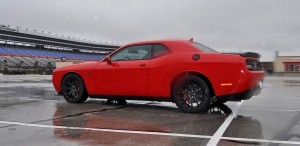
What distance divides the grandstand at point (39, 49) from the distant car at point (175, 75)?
46.3 metres

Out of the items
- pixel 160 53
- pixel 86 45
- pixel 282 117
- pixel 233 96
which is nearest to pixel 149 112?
pixel 160 53

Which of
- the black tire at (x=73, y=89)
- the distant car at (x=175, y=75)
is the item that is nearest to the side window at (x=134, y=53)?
the distant car at (x=175, y=75)

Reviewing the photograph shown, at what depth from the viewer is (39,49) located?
7906 cm

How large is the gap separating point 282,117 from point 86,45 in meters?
92.2

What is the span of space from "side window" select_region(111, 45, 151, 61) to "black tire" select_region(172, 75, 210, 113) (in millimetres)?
974

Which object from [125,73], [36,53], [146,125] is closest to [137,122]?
Result: [146,125]

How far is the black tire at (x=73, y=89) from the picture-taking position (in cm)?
814

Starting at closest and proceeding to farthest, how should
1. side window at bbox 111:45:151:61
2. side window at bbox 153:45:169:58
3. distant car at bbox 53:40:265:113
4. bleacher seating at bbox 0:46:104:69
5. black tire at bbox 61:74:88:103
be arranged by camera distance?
distant car at bbox 53:40:265:113 < side window at bbox 153:45:169:58 < side window at bbox 111:45:151:61 < black tire at bbox 61:74:88:103 < bleacher seating at bbox 0:46:104:69

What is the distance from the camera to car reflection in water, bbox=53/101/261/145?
4391 millimetres

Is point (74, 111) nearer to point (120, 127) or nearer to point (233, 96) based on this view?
point (120, 127)

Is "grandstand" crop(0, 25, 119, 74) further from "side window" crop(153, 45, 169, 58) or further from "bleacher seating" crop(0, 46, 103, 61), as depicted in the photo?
"side window" crop(153, 45, 169, 58)

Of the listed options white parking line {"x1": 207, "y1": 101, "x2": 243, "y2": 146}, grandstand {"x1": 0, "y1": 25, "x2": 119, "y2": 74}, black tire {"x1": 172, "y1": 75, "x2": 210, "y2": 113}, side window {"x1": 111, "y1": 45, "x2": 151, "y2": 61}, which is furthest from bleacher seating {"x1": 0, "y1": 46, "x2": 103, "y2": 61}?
white parking line {"x1": 207, "y1": 101, "x2": 243, "y2": 146}

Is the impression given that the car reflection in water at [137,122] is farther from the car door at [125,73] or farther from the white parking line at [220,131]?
the car door at [125,73]

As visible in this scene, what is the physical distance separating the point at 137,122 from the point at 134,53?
210cm
